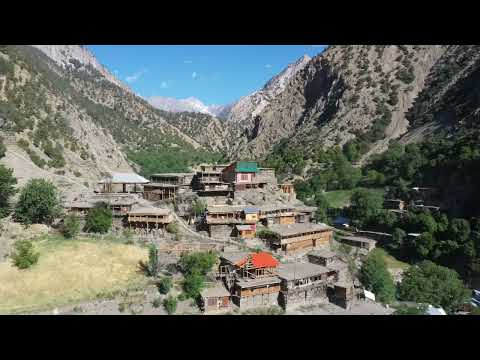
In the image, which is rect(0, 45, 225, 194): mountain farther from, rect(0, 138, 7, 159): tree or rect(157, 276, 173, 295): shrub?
rect(157, 276, 173, 295): shrub

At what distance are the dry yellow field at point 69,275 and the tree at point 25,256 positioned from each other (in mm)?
388

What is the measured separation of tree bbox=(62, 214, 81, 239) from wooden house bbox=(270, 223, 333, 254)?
58.3 feet

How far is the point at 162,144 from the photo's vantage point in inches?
5197

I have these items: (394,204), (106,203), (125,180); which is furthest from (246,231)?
(394,204)

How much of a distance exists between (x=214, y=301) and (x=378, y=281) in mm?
16315

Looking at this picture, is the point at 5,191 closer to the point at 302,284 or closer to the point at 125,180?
the point at 125,180

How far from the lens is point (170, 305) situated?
29953mm

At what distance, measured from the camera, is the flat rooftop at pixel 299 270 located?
33209 mm

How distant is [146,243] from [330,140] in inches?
2517

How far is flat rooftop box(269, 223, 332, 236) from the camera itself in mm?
39438

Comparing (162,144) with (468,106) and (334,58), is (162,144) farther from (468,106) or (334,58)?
(468,106)

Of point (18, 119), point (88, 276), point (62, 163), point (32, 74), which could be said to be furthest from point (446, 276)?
point (32, 74)
